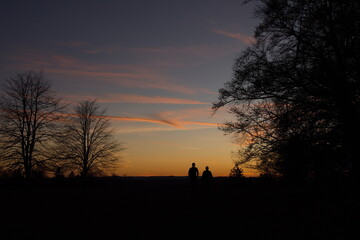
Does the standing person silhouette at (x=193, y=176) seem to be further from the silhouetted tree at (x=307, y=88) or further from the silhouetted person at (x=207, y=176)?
the silhouetted tree at (x=307, y=88)

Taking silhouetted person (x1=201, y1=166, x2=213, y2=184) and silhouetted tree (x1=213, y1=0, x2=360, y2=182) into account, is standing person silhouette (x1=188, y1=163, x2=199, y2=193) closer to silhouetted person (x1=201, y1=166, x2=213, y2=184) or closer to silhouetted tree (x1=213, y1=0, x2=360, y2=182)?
silhouetted person (x1=201, y1=166, x2=213, y2=184)

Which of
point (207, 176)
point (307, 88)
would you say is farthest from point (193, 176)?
point (307, 88)

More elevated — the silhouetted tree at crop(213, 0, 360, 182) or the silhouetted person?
the silhouetted tree at crop(213, 0, 360, 182)

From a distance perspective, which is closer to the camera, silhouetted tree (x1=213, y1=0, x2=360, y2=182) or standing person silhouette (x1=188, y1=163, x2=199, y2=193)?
→ silhouetted tree (x1=213, y1=0, x2=360, y2=182)

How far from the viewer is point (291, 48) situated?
11961 millimetres

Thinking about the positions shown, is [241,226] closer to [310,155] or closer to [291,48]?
[310,155]

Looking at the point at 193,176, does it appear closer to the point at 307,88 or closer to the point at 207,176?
the point at 207,176

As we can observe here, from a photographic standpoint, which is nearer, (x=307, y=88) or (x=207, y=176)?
(x=307, y=88)

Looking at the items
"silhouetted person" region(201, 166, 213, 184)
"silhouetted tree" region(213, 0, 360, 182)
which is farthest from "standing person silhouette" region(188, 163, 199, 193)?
"silhouetted tree" region(213, 0, 360, 182)

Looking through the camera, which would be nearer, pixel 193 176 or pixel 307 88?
pixel 307 88

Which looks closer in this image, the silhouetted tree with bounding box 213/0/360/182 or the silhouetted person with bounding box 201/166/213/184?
the silhouetted tree with bounding box 213/0/360/182

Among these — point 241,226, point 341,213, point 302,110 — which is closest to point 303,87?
point 302,110

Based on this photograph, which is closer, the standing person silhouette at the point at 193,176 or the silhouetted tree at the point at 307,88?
the silhouetted tree at the point at 307,88

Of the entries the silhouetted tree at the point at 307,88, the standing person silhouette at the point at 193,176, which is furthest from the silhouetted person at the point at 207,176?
the silhouetted tree at the point at 307,88
